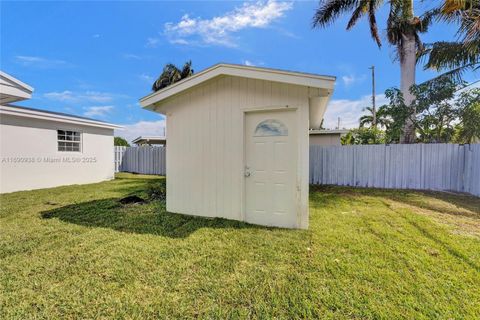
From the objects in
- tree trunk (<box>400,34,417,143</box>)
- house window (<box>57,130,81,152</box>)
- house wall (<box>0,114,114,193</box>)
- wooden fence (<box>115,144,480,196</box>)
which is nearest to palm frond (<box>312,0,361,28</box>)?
tree trunk (<box>400,34,417,143</box>)

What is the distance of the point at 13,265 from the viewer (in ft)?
9.81

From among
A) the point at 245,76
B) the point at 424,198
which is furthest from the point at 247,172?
the point at 424,198

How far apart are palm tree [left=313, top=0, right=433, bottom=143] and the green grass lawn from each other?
658 cm

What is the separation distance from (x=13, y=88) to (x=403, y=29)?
13.6 meters

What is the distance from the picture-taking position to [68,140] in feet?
34.3

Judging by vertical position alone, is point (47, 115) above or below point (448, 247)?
above

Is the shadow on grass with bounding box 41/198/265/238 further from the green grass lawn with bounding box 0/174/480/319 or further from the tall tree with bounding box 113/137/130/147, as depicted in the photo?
the tall tree with bounding box 113/137/130/147

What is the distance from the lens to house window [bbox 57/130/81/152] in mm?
10125

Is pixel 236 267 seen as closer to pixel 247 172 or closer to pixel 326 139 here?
pixel 247 172

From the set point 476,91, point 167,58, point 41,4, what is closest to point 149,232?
point 41,4

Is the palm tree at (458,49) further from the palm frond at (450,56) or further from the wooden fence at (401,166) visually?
the wooden fence at (401,166)

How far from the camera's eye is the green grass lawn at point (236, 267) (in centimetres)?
222

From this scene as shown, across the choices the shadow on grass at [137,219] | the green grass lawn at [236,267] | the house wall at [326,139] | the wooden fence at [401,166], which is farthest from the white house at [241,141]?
the house wall at [326,139]

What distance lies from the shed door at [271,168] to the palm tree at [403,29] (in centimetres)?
804
